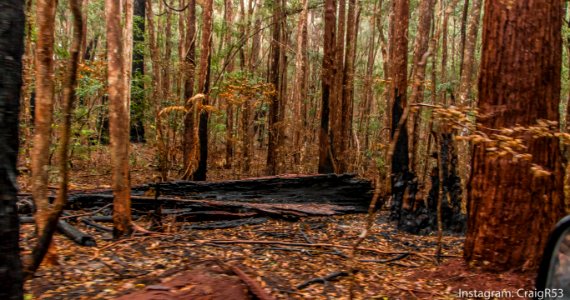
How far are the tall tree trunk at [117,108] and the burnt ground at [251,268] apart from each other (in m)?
0.74

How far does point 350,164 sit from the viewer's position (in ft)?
52.6

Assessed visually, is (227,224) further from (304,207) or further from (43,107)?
(43,107)

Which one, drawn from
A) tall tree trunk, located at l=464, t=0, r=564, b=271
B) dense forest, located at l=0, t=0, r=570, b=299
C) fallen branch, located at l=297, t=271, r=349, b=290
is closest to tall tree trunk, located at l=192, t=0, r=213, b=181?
dense forest, located at l=0, t=0, r=570, b=299

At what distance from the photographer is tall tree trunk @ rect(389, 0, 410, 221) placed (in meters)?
8.12

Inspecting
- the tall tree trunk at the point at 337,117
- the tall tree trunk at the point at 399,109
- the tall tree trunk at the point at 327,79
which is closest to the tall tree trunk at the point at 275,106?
the tall tree trunk at the point at 327,79

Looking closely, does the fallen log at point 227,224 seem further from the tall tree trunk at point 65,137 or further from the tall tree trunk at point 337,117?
the tall tree trunk at point 337,117

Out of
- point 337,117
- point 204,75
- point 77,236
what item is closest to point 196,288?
point 77,236

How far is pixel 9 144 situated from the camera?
2.62 metres

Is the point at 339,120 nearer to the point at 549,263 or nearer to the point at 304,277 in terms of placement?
the point at 304,277

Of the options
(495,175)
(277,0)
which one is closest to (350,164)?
Answer: (277,0)

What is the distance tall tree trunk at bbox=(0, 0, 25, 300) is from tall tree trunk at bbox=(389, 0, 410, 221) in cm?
604

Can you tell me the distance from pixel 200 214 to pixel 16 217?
18.3 feet

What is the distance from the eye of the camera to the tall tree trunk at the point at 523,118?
15.5ft

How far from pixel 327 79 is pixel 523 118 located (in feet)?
27.1
